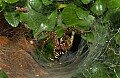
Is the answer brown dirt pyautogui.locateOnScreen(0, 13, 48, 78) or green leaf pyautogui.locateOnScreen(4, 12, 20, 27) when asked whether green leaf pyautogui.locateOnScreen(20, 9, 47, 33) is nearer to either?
green leaf pyautogui.locateOnScreen(4, 12, 20, 27)

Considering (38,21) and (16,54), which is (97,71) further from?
(16,54)

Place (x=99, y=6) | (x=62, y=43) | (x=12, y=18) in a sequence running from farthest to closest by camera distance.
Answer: (x=62, y=43) → (x=12, y=18) → (x=99, y=6)

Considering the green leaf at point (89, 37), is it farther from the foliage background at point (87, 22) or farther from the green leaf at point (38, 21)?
the green leaf at point (38, 21)

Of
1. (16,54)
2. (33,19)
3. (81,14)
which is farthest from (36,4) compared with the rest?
(16,54)

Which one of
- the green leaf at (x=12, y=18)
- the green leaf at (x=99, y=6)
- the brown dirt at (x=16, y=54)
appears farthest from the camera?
the brown dirt at (x=16, y=54)

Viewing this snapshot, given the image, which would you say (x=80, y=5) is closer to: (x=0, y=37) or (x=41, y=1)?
(x=41, y=1)

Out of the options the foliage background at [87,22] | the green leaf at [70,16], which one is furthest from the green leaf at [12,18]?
the green leaf at [70,16]

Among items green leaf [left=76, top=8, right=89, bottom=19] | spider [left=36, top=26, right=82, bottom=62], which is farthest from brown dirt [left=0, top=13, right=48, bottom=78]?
green leaf [left=76, top=8, right=89, bottom=19]
